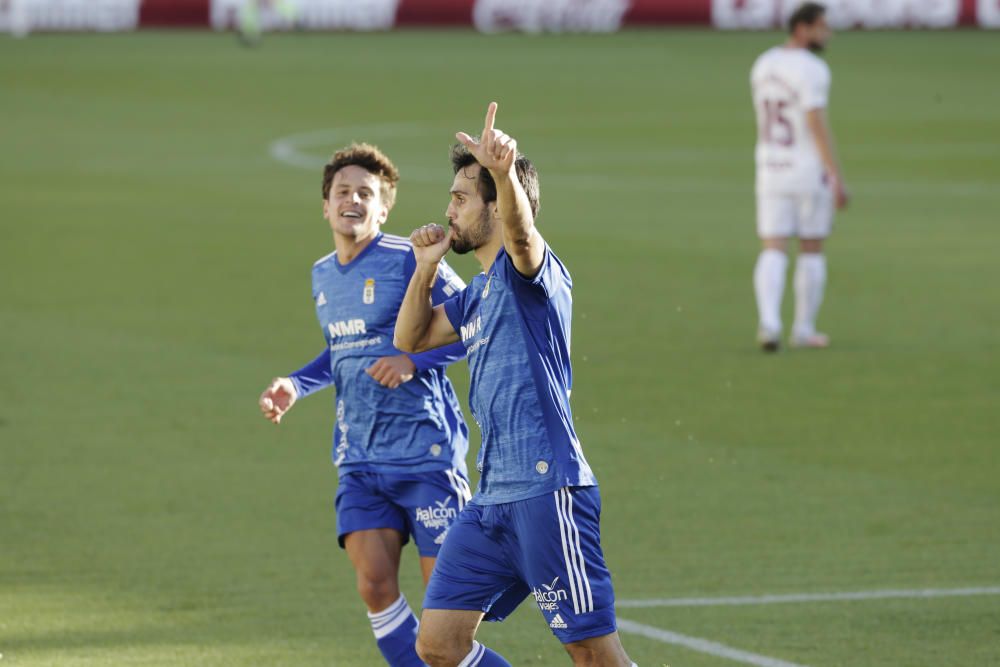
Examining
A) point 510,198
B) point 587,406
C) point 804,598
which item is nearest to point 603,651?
point 510,198

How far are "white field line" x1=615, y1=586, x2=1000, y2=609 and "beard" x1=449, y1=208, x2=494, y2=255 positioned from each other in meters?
2.84

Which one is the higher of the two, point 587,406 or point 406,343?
point 406,343

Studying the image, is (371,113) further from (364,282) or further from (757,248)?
(364,282)

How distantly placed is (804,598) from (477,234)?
3146 mm

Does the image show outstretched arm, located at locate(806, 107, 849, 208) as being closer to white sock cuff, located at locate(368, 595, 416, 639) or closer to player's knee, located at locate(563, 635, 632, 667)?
white sock cuff, located at locate(368, 595, 416, 639)

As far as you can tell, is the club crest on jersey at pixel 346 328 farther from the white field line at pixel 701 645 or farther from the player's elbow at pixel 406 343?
the white field line at pixel 701 645

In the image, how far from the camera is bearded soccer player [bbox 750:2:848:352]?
14242mm

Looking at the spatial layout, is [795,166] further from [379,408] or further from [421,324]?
[421,324]

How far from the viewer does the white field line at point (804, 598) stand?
8219mm

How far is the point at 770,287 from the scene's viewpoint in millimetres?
14352

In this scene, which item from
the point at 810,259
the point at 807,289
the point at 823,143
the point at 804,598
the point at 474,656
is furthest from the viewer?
the point at 810,259

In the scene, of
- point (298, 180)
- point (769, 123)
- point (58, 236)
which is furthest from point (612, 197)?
point (769, 123)

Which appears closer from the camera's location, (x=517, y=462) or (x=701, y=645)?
(x=517, y=462)

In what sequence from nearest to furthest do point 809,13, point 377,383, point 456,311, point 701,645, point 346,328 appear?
point 456,311 < point 377,383 < point 346,328 < point 701,645 < point 809,13
